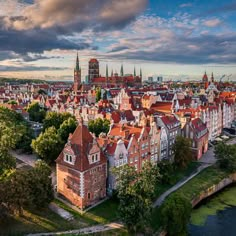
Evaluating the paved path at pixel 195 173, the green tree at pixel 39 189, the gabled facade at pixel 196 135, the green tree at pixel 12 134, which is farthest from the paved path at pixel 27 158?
the gabled facade at pixel 196 135

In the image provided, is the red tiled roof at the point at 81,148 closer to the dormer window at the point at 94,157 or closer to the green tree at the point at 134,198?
the dormer window at the point at 94,157

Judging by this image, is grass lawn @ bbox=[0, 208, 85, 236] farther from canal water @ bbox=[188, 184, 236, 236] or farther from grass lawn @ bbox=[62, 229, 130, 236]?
canal water @ bbox=[188, 184, 236, 236]

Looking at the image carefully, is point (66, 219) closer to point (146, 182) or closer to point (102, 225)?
point (102, 225)

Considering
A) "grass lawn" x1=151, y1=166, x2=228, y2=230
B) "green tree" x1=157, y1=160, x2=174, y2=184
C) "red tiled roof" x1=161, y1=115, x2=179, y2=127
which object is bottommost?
"grass lawn" x1=151, y1=166, x2=228, y2=230

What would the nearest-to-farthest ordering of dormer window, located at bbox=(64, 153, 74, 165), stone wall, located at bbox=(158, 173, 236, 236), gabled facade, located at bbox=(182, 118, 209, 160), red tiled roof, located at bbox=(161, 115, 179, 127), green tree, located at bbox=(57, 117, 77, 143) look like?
dormer window, located at bbox=(64, 153, 74, 165)
stone wall, located at bbox=(158, 173, 236, 236)
red tiled roof, located at bbox=(161, 115, 179, 127)
green tree, located at bbox=(57, 117, 77, 143)
gabled facade, located at bbox=(182, 118, 209, 160)

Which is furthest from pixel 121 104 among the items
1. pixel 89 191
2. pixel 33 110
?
pixel 89 191

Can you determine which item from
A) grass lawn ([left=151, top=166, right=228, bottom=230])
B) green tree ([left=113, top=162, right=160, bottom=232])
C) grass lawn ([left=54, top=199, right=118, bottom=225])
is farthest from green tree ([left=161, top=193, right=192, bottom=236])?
grass lawn ([left=54, top=199, right=118, bottom=225])
